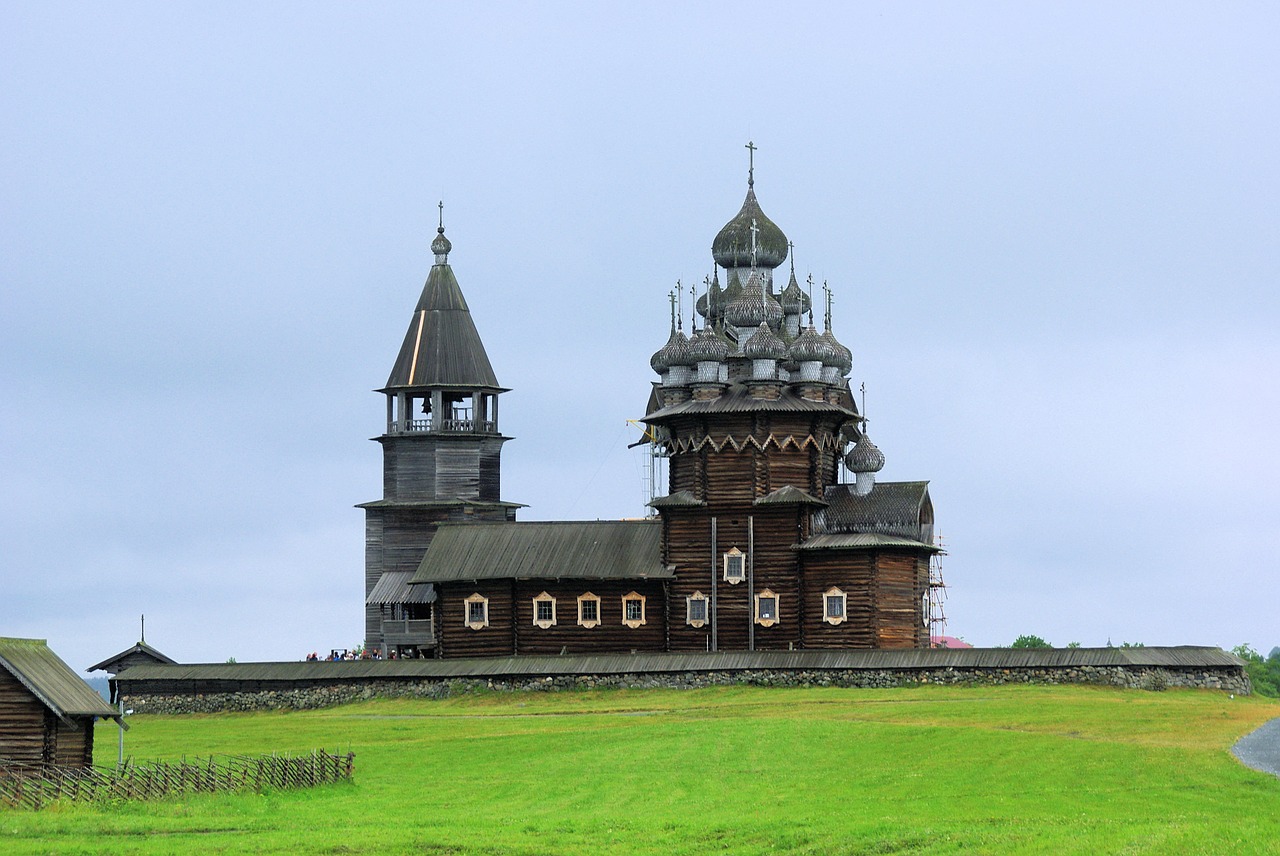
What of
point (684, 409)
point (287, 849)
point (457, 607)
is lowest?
point (287, 849)

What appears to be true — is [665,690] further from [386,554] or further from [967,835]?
[967,835]

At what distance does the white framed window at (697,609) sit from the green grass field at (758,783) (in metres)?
8.58

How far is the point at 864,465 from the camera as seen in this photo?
73.6 m

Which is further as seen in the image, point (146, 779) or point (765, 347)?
point (765, 347)

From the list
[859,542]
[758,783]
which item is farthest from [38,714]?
[859,542]

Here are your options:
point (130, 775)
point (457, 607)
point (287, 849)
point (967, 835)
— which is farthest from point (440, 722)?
point (967, 835)

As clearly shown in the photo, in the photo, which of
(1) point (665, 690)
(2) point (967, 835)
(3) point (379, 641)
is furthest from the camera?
(3) point (379, 641)

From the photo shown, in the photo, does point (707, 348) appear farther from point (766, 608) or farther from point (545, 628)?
point (545, 628)

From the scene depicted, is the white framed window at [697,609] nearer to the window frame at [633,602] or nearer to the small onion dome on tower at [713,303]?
the window frame at [633,602]

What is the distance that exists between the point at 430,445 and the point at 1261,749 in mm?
46483

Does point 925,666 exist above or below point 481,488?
below

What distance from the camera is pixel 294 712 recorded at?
233 ft

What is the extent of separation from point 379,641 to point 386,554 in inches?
142

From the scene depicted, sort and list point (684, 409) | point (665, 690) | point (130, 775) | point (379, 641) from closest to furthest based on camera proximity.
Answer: point (130, 775)
point (665, 690)
point (684, 409)
point (379, 641)
